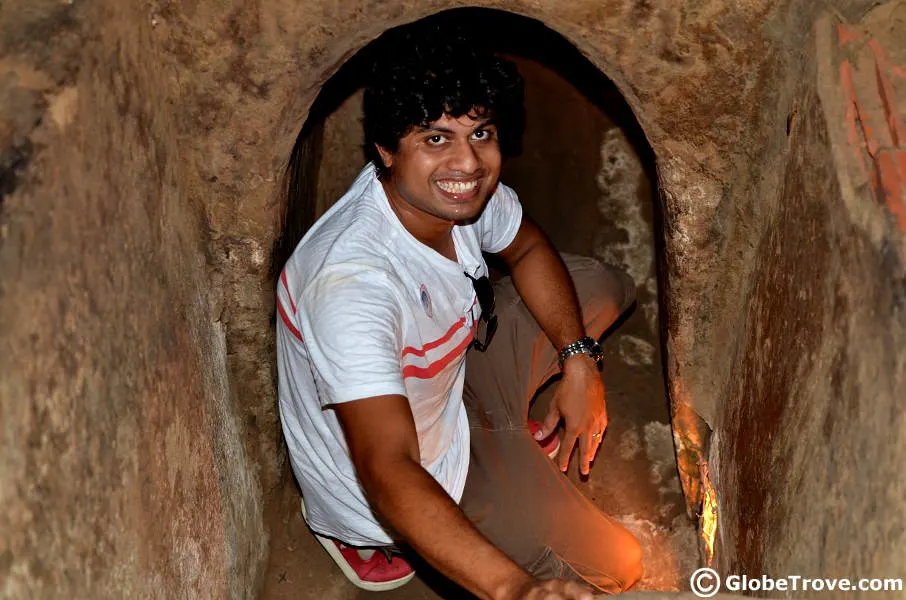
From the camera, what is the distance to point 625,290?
11.8 ft

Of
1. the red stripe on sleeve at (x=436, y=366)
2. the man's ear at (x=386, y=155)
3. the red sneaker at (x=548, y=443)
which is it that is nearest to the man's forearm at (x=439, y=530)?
the red stripe on sleeve at (x=436, y=366)

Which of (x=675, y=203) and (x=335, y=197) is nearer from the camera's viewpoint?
(x=675, y=203)

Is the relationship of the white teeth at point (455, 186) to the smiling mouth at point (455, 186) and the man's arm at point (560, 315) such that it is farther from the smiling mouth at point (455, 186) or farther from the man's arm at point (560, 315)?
the man's arm at point (560, 315)

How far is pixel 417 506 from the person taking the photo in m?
2.15

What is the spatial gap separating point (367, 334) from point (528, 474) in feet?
3.28

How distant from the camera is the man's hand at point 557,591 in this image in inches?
73.6

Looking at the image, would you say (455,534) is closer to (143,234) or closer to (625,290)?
(143,234)

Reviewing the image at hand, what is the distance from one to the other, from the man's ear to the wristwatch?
0.92 metres

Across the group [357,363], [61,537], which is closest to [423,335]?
[357,363]

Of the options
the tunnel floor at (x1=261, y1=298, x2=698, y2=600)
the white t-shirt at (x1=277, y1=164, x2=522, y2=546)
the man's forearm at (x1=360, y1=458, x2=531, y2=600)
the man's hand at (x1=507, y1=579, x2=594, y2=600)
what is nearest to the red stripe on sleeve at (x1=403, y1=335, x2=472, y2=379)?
the white t-shirt at (x1=277, y1=164, x2=522, y2=546)

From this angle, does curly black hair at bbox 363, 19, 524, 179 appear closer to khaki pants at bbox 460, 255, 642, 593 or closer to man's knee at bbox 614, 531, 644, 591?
khaki pants at bbox 460, 255, 642, 593

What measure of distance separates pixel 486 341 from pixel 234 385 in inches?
31.6

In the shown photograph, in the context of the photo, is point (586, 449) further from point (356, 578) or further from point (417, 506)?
point (417, 506)

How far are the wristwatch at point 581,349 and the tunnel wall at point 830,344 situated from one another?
0.62m
